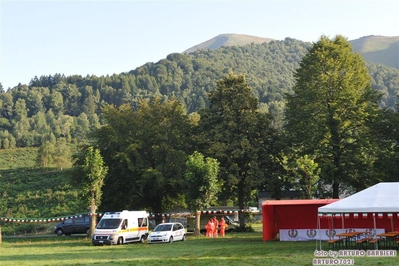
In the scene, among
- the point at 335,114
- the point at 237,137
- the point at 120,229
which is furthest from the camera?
the point at 237,137

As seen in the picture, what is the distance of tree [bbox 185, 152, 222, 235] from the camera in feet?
126

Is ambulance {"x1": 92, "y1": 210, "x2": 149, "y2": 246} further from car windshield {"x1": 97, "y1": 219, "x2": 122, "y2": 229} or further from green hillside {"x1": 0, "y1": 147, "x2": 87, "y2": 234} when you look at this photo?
green hillside {"x1": 0, "y1": 147, "x2": 87, "y2": 234}

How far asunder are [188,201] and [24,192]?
152ft

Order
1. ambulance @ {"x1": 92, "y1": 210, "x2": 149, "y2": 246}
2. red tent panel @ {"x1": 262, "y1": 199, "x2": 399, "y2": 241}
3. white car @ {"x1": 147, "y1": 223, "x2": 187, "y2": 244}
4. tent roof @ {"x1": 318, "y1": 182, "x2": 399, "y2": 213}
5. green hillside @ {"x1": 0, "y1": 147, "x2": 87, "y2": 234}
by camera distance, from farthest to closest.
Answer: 1. green hillside @ {"x1": 0, "y1": 147, "x2": 87, "y2": 234}
2. white car @ {"x1": 147, "y1": 223, "x2": 187, "y2": 244}
3. ambulance @ {"x1": 92, "y1": 210, "x2": 149, "y2": 246}
4. red tent panel @ {"x1": 262, "y1": 199, "x2": 399, "y2": 241}
5. tent roof @ {"x1": 318, "y1": 182, "x2": 399, "y2": 213}

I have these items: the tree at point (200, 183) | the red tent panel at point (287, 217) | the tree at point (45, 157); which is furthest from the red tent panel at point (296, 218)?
the tree at point (45, 157)

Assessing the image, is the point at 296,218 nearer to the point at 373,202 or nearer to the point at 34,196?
the point at 373,202

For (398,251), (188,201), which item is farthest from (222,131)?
(398,251)

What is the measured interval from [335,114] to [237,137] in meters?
8.18

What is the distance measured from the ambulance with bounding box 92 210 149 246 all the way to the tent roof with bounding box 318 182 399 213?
13.9 m

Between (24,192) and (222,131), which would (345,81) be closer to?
(222,131)

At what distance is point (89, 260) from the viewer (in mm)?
22141

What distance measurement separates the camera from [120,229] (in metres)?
33.1

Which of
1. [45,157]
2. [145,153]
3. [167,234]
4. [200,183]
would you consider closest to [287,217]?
[167,234]

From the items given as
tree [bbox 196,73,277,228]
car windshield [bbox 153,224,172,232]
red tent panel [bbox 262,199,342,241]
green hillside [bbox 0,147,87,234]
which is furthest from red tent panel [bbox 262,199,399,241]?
green hillside [bbox 0,147,87,234]
